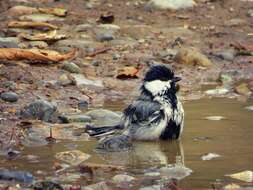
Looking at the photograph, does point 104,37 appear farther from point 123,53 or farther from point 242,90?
point 242,90

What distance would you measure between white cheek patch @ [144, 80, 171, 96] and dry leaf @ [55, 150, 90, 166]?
45.8 inches

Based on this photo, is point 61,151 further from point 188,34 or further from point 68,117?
point 188,34

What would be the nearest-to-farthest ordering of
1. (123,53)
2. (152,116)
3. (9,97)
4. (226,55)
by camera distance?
1. (152,116)
2. (9,97)
3. (123,53)
4. (226,55)

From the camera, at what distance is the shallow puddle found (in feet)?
21.0

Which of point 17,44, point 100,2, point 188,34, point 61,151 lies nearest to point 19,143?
point 61,151

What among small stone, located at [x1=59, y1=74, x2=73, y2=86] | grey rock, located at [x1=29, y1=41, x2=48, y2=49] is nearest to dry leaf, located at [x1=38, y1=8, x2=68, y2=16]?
grey rock, located at [x1=29, y1=41, x2=48, y2=49]

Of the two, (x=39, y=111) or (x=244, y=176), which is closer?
(x=244, y=176)

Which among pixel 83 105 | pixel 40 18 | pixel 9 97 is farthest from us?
pixel 40 18

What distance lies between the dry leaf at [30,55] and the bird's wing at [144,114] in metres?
2.94

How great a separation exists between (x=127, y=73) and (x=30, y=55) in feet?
4.02

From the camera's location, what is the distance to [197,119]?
8.62 metres

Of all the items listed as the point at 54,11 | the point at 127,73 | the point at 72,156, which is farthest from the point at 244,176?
the point at 54,11

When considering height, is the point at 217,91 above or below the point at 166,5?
below

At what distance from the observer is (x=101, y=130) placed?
7750 millimetres
